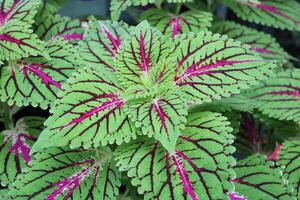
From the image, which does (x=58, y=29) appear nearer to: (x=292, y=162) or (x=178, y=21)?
(x=178, y=21)

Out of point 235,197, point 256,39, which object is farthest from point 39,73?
point 256,39

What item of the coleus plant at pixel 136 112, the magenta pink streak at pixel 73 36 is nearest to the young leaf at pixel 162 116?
the coleus plant at pixel 136 112

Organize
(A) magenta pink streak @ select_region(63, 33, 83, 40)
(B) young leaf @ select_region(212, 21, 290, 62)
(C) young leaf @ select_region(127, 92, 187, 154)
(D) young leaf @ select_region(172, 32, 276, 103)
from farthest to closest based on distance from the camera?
(B) young leaf @ select_region(212, 21, 290, 62) < (A) magenta pink streak @ select_region(63, 33, 83, 40) < (D) young leaf @ select_region(172, 32, 276, 103) < (C) young leaf @ select_region(127, 92, 187, 154)

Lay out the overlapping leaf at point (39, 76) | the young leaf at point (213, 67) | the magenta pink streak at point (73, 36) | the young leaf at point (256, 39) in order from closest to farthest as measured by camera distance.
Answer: the young leaf at point (213, 67)
the overlapping leaf at point (39, 76)
the magenta pink streak at point (73, 36)
the young leaf at point (256, 39)

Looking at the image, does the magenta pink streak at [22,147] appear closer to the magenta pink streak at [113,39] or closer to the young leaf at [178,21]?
the magenta pink streak at [113,39]

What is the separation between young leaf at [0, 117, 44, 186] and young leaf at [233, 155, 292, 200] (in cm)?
51

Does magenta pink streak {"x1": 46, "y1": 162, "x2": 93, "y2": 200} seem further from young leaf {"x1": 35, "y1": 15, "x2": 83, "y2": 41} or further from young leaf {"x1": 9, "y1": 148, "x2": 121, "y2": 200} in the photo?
young leaf {"x1": 35, "y1": 15, "x2": 83, "y2": 41}

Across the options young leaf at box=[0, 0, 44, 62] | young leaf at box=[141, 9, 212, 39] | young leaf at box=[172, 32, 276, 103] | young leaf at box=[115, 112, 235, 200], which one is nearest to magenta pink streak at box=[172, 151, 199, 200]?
young leaf at box=[115, 112, 235, 200]

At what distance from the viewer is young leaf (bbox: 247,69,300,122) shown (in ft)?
4.36

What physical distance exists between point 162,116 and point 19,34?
1.44ft

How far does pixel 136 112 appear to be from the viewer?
43.1 inches

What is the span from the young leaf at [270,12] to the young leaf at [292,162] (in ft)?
1.69

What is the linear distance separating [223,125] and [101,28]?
421 mm

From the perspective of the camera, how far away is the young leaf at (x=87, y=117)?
3.43 ft
